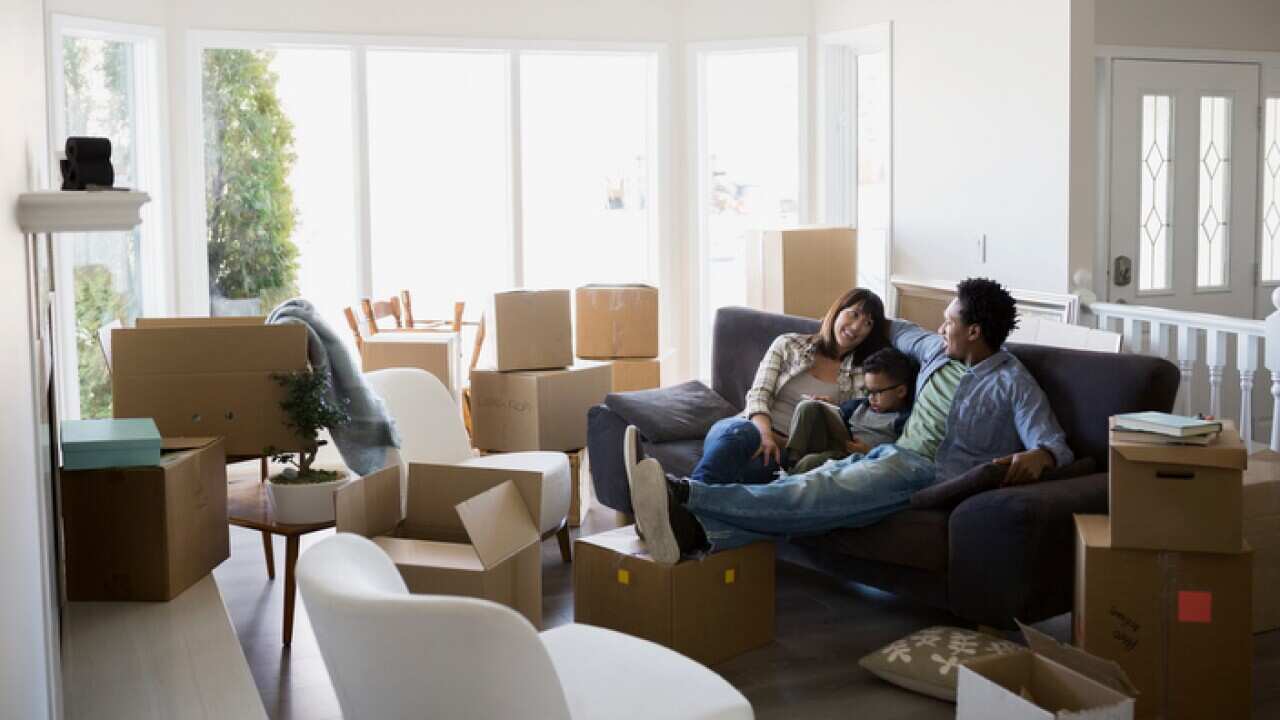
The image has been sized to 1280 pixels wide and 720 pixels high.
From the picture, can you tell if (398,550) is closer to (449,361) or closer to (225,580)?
(225,580)

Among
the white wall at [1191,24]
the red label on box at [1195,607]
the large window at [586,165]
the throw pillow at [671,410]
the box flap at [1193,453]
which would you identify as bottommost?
the red label on box at [1195,607]

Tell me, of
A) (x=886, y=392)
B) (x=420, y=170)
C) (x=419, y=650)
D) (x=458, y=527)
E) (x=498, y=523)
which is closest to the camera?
(x=419, y=650)

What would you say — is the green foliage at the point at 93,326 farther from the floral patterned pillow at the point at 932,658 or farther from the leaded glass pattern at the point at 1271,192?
the leaded glass pattern at the point at 1271,192

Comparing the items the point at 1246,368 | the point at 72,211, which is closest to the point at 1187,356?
the point at 1246,368

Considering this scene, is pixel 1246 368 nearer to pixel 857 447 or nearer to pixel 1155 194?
pixel 857 447

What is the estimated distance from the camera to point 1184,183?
611 cm

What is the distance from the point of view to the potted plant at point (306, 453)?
366cm

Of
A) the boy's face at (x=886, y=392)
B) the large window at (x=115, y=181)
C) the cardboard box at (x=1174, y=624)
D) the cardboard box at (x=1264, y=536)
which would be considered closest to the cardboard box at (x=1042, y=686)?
the cardboard box at (x=1174, y=624)

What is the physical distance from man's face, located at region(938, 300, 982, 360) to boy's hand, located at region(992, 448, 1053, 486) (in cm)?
50

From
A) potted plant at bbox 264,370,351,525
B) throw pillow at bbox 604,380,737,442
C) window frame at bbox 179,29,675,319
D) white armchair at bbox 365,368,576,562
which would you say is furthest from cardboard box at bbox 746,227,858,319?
potted plant at bbox 264,370,351,525

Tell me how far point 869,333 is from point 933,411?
55 centimetres

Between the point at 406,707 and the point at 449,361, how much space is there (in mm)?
3969

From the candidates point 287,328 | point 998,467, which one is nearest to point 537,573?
point 287,328

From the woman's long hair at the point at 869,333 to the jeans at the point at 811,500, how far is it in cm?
76
